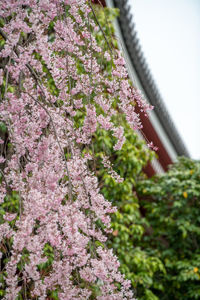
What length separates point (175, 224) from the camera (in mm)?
4074

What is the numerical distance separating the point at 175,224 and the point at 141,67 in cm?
259

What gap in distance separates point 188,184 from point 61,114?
10.3 ft

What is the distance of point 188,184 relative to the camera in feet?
13.9

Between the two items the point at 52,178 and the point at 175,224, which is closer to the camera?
the point at 52,178

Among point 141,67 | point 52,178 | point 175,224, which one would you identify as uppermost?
point 141,67

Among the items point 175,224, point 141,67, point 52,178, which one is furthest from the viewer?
point 141,67

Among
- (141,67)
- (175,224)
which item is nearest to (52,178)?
(175,224)

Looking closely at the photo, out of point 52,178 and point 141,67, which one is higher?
point 141,67

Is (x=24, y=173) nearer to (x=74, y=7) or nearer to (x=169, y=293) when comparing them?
(x=74, y=7)

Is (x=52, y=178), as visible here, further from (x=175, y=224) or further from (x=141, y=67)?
(x=141, y=67)

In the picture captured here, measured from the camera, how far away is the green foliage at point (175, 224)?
376cm

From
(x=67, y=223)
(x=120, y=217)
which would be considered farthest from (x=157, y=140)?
(x=67, y=223)

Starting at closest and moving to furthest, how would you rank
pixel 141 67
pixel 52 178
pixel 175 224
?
pixel 52 178 → pixel 175 224 → pixel 141 67

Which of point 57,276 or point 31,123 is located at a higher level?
point 31,123
